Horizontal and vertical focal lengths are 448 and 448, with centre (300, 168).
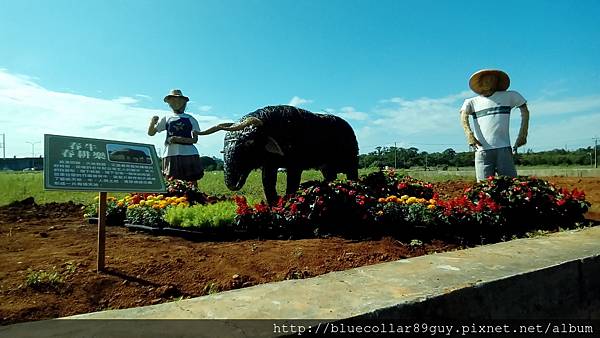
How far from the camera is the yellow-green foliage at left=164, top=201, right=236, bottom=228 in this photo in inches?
223

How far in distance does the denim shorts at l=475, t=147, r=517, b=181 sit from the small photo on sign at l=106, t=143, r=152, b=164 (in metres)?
5.45

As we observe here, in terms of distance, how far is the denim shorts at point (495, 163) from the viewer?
7242mm

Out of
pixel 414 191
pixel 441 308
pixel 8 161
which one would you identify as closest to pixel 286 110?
pixel 414 191

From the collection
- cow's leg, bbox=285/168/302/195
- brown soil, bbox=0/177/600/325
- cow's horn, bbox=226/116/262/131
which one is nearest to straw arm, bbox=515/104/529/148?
brown soil, bbox=0/177/600/325

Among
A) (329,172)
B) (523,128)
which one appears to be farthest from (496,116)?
(329,172)

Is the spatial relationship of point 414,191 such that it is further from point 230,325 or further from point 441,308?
point 230,325

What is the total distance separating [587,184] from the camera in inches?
469

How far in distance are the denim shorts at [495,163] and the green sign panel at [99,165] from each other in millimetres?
5364

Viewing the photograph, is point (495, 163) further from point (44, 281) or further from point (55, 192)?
point (55, 192)

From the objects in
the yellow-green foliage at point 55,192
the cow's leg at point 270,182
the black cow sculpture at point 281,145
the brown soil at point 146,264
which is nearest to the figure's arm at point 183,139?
the black cow sculpture at point 281,145

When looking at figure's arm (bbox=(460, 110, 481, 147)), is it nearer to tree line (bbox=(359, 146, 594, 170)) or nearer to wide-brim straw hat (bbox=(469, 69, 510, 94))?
wide-brim straw hat (bbox=(469, 69, 510, 94))

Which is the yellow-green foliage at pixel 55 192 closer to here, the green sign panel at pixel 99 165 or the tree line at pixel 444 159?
the green sign panel at pixel 99 165

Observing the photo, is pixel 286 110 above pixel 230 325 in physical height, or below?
above

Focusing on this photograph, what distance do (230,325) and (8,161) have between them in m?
58.1
